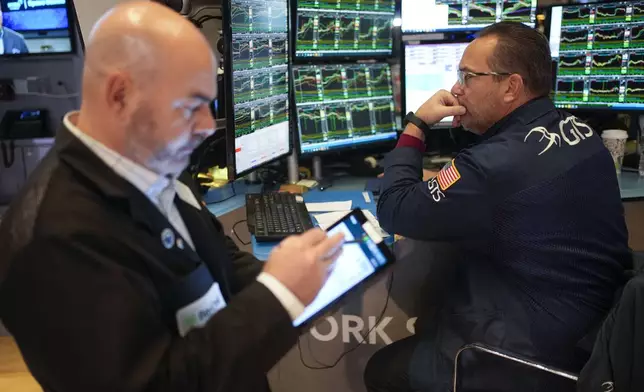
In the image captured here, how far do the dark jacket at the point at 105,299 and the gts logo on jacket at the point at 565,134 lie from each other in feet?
2.99

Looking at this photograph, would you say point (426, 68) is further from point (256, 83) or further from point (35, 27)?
point (35, 27)

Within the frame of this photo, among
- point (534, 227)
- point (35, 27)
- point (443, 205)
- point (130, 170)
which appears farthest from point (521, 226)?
point (35, 27)

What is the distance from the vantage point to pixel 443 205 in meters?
1.46

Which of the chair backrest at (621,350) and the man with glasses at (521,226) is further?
the man with glasses at (521,226)

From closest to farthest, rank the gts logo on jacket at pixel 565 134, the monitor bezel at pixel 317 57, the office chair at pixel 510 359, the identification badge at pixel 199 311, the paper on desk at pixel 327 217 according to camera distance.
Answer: the identification badge at pixel 199 311, the office chair at pixel 510 359, the gts logo on jacket at pixel 565 134, the paper on desk at pixel 327 217, the monitor bezel at pixel 317 57

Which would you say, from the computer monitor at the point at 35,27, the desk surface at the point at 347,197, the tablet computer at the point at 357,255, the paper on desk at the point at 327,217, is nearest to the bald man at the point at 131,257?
the tablet computer at the point at 357,255

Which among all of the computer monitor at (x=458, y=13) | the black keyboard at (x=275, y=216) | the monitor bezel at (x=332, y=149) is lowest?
the black keyboard at (x=275, y=216)

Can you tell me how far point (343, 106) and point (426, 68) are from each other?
43 cm

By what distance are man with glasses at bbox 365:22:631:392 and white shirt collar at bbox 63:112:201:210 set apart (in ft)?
2.65

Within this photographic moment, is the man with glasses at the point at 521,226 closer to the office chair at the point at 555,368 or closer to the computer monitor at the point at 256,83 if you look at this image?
the office chair at the point at 555,368

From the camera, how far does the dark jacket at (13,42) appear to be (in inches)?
121

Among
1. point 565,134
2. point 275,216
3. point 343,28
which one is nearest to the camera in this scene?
point 565,134

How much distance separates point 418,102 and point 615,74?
0.85m

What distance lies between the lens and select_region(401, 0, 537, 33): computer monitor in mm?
2457
